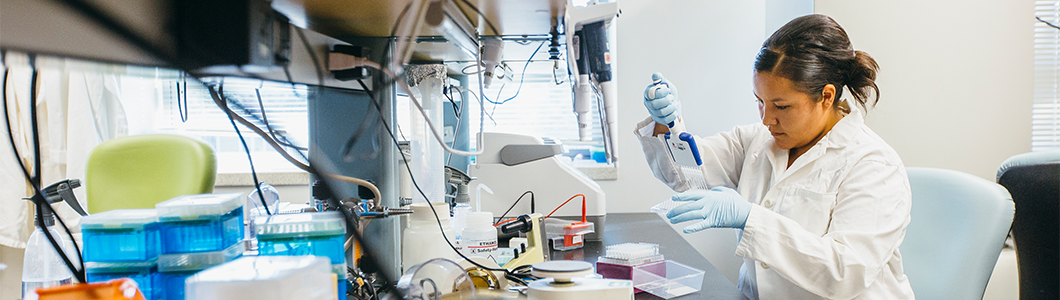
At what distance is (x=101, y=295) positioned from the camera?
1.28 ft

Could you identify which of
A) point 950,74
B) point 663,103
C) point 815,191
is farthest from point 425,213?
point 950,74

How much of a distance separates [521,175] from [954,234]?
109 centimetres

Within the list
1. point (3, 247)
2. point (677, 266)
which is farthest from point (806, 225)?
point (3, 247)

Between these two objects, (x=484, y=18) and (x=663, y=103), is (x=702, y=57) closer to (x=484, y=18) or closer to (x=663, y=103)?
(x=663, y=103)

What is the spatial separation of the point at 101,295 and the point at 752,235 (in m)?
1.02

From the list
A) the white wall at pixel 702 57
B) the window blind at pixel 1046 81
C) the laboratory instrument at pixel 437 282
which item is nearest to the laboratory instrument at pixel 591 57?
the laboratory instrument at pixel 437 282

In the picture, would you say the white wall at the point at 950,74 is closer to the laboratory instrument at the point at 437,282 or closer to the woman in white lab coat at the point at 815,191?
the woman in white lab coat at the point at 815,191

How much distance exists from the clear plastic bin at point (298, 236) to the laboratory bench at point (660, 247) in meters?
0.58

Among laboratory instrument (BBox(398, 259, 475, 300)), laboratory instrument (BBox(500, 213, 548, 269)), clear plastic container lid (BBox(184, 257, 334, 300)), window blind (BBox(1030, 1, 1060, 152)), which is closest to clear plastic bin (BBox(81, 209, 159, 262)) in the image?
clear plastic container lid (BBox(184, 257, 334, 300))

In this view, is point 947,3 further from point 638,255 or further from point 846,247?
point 638,255

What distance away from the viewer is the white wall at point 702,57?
2.36 metres

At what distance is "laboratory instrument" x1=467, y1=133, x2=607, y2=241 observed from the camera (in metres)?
1.58

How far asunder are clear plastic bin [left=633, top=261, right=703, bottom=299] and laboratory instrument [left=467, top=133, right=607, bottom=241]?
0.61m

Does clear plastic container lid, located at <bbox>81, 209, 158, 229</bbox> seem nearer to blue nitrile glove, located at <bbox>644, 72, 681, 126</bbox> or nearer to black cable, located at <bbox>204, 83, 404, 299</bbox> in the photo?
black cable, located at <bbox>204, 83, 404, 299</bbox>
